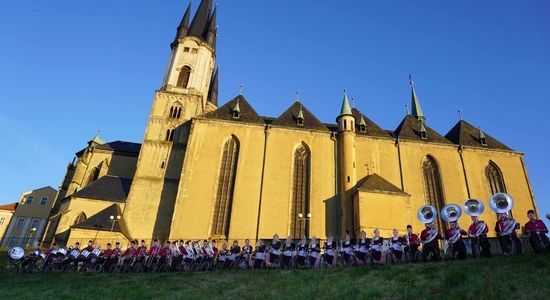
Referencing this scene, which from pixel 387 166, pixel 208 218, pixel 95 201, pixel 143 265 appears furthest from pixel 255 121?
pixel 143 265

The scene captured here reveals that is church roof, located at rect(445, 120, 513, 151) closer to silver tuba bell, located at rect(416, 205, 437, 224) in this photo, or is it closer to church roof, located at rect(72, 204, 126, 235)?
silver tuba bell, located at rect(416, 205, 437, 224)

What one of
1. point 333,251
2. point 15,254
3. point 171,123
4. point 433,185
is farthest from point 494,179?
point 15,254

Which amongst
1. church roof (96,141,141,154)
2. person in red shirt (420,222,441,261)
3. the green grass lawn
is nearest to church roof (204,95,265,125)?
church roof (96,141,141,154)

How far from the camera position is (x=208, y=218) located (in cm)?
2436

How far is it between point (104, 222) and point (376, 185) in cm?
1919

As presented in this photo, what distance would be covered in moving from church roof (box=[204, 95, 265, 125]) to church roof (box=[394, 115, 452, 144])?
12.3 m

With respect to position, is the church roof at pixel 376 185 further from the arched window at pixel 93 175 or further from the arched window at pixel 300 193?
the arched window at pixel 93 175

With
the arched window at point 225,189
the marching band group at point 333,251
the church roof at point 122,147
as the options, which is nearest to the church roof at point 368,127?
the arched window at point 225,189

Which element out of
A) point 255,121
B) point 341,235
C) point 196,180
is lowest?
point 341,235

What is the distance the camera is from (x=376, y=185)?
24.8 metres

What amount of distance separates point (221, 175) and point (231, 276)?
14.6 m

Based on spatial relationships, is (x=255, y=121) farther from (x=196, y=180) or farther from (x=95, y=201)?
(x=95, y=201)

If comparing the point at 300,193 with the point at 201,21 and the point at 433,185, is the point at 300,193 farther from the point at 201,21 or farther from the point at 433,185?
the point at 201,21

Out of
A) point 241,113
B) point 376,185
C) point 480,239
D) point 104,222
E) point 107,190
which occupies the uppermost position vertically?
point 241,113
